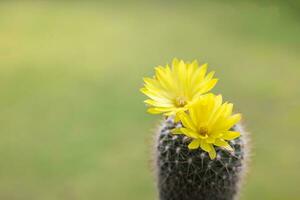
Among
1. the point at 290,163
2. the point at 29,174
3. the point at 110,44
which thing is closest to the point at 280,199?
the point at 290,163

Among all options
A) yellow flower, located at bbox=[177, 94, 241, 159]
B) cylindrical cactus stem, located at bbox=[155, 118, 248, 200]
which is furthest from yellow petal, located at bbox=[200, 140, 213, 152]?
cylindrical cactus stem, located at bbox=[155, 118, 248, 200]

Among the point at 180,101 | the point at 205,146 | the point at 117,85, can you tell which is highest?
the point at 117,85

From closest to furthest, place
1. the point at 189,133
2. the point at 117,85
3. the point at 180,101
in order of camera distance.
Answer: the point at 189,133, the point at 180,101, the point at 117,85

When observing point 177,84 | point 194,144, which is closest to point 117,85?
point 177,84

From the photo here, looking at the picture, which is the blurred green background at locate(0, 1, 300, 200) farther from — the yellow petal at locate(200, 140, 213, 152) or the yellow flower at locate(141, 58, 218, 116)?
the yellow petal at locate(200, 140, 213, 152)

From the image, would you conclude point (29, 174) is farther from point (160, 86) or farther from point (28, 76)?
point (160, 86)

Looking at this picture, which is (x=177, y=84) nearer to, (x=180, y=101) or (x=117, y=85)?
(x=180, y=101)
